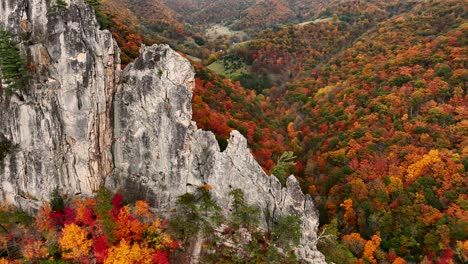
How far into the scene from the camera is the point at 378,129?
8200 cm

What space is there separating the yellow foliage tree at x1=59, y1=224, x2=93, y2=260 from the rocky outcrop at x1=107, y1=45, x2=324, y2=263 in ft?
24.5

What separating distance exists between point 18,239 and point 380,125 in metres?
78.6

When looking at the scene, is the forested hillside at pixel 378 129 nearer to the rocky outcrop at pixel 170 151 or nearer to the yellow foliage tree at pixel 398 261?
the yellow foliage tree at pixel 398 261

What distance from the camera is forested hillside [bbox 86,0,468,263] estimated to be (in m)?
60.3

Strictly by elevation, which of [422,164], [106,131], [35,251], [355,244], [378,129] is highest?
[106,131]

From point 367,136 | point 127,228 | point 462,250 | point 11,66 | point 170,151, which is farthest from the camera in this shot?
point 367,136

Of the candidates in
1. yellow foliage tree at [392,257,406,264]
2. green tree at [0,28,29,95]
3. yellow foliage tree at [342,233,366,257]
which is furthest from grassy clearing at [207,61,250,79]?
green tree at [0,28,29,95]

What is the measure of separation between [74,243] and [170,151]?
14.4 meters

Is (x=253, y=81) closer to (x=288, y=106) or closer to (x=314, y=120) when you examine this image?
(x=288, y=106)

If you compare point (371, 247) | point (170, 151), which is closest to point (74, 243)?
point (170, 151)

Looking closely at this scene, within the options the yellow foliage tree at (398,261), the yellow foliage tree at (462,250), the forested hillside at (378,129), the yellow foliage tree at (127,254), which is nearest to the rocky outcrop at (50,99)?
the yellow foliage tree at (127,254)

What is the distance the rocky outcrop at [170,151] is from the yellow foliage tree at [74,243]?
7478 millimetres

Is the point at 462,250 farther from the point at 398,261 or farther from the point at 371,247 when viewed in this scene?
the point at 371,247

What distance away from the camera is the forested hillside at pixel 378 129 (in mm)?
60312
